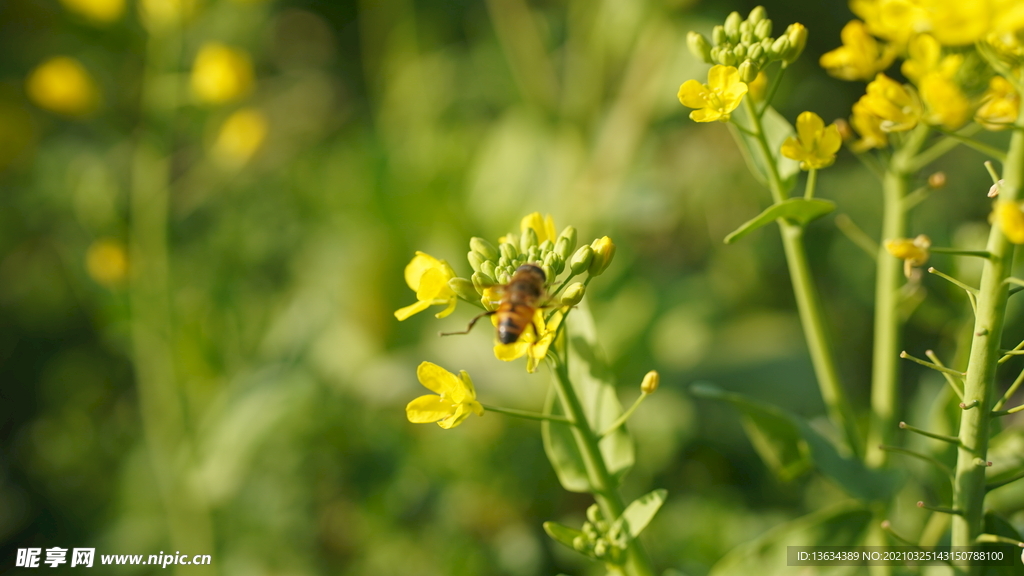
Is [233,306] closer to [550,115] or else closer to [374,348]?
[374,348]

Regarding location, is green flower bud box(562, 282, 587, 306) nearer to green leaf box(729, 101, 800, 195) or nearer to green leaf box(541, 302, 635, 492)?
green leaf box(541, 302, 635, 492)

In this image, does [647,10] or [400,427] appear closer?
[400,427]

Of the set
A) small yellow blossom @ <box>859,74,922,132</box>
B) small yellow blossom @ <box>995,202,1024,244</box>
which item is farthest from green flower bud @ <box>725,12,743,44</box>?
small yellow blossom @ <box>995,202,1024,244</box>

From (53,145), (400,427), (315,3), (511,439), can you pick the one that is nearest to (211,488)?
(400,427)

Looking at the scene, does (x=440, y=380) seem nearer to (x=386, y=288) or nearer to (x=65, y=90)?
(x=386, y=288)

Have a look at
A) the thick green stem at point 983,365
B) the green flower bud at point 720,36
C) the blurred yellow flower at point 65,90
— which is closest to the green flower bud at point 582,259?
the green flower bud at point 720,36

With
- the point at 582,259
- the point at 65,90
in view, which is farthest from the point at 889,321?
the point at 65,90
